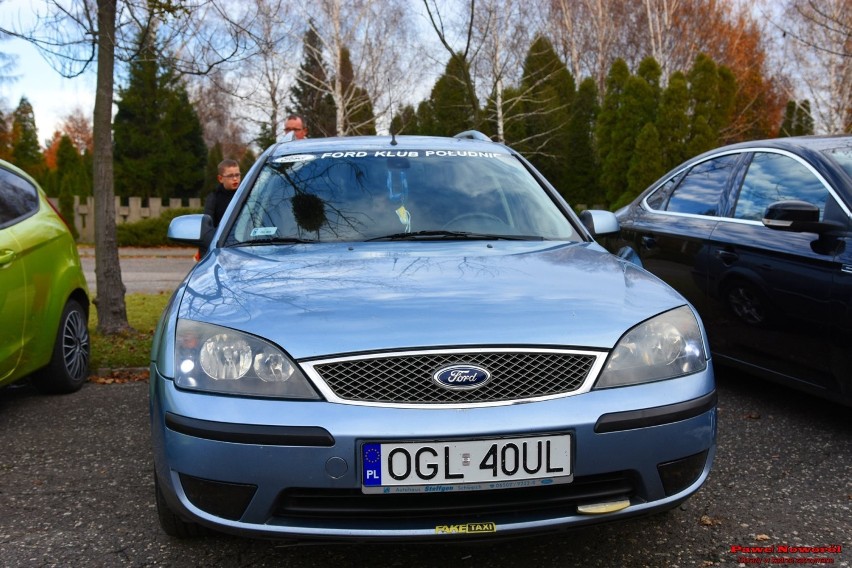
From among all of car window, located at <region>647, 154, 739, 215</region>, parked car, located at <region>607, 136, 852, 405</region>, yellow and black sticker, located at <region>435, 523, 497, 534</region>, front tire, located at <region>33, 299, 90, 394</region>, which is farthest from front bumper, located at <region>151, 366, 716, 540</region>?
front tire, located at <region>33, 299, 90, 394</region>

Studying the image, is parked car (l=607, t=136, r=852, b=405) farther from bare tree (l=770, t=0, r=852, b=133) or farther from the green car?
bare tree (l=770, t=0, r=852, b=133)

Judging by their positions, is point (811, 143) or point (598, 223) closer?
point (598, 223)

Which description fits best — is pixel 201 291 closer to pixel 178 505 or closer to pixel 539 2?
pixel 178 505

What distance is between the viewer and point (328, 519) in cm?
219

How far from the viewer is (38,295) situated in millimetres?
4641

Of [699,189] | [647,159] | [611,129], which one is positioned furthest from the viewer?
[611,129]

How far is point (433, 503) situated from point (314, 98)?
30.8m

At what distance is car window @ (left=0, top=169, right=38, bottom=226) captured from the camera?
15.2 feet

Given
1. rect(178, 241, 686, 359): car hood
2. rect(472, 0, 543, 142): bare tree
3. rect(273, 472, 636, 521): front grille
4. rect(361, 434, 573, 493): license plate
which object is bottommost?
rect(273, 472, 636, 521): front grille

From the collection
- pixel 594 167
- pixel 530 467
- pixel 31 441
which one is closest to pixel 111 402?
pixel 31 441

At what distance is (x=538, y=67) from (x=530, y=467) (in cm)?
2962

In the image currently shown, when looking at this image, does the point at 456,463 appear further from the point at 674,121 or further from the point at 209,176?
the point at 209,176

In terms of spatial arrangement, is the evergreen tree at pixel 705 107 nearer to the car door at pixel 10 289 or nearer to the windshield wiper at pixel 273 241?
the car door at pixel 10 289

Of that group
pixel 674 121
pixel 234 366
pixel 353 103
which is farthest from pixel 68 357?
pixel 353 103
